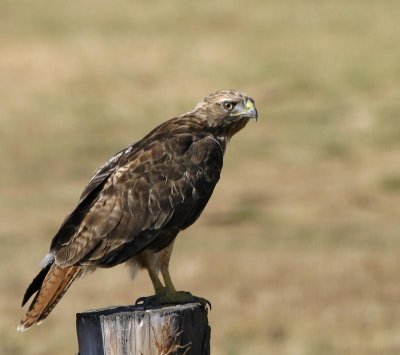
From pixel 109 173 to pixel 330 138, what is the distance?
20.3 metres

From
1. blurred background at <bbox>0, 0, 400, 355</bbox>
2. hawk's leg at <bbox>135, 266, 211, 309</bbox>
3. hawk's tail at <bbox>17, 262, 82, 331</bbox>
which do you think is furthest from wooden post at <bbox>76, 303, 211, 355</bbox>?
blurred background at <bbox>0, 0, 400, 355</bbox>

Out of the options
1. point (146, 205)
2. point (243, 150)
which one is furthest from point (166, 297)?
point (243, 150)

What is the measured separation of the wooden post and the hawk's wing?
3.21ft

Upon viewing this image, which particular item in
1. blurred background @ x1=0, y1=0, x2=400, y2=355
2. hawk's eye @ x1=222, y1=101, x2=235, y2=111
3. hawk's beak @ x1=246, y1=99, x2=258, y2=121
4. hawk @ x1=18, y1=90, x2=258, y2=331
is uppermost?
blurred background @ x1=0, y1=0, x2=400, y2=355

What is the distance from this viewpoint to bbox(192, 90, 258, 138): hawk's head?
823cm

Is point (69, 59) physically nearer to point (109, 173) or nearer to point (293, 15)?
point (293, 15)

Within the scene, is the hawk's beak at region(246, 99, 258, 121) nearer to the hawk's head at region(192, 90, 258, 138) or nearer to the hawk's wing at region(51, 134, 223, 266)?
the hawk's head at region(192, 90, 258, 138)

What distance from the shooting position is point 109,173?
752cm

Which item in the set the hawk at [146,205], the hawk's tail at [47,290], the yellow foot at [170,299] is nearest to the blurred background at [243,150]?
the hawk at [146,205]

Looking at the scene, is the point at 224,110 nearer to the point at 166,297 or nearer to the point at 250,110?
the point at 250,110

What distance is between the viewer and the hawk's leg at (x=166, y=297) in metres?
7.11

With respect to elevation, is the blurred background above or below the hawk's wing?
above

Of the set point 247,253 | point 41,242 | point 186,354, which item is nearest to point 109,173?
point 186,354

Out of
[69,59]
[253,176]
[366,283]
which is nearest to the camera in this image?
[366,283]
